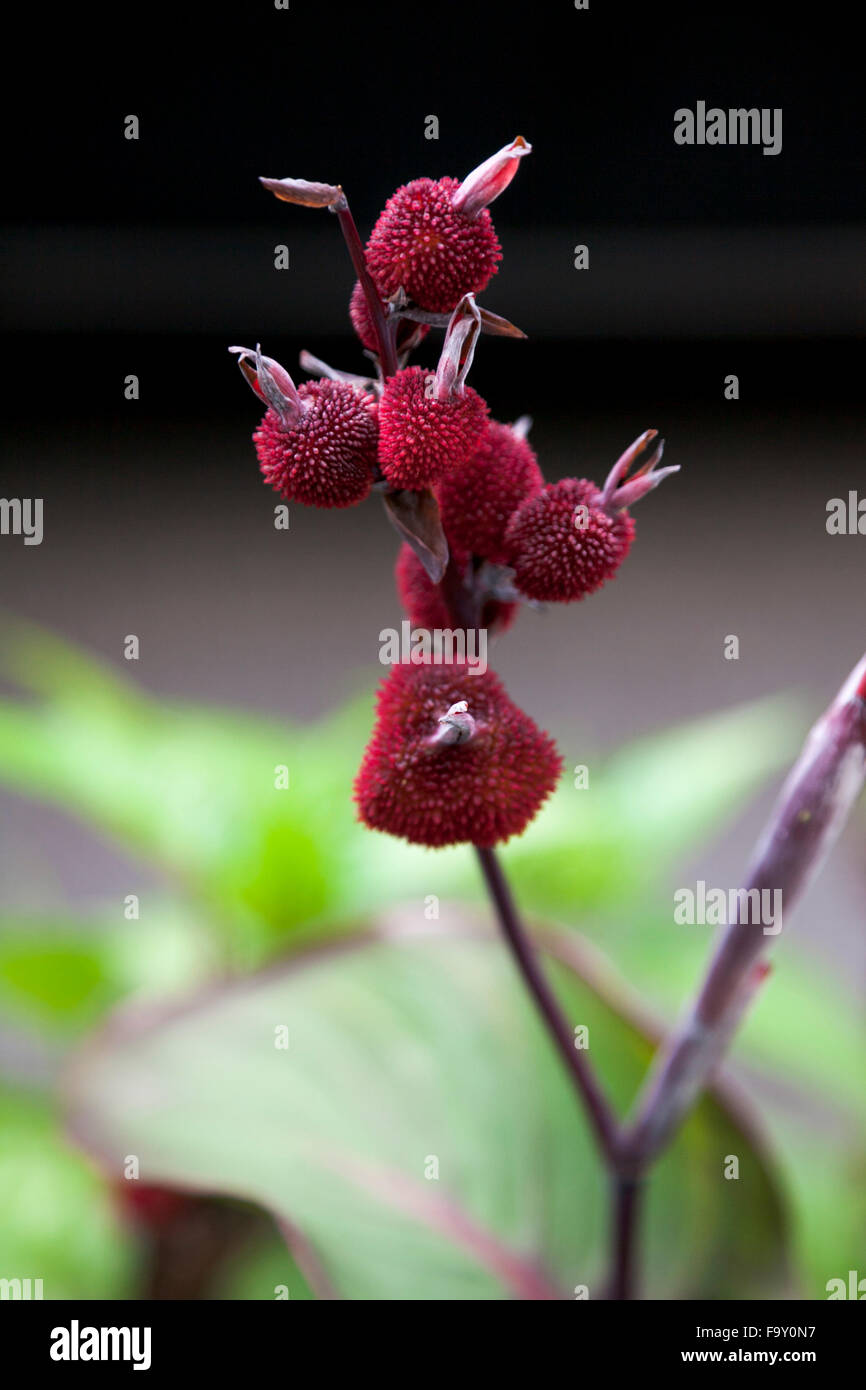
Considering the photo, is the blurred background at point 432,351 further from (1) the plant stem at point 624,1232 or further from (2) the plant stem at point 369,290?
(2) the plant stem at point 369,290

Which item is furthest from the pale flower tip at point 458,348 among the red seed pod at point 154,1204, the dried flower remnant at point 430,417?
the red seed pod at point 154,1204

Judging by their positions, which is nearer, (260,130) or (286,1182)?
(286,1182)

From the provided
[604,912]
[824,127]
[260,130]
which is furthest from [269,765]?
[824,127]

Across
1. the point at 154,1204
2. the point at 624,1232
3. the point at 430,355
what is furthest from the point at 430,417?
the point at 430,355

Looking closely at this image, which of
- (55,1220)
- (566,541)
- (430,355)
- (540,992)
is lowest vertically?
(55,1220)

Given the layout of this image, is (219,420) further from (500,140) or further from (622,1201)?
(622,1201)

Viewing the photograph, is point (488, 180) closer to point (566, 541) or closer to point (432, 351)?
point (566, 541)

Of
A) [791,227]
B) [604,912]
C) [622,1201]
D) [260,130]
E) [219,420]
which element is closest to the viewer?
[622,1201]

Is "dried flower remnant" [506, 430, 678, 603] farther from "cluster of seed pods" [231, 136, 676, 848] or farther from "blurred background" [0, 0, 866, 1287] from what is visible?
"blurred background" [0, 0, 866, 1287]
